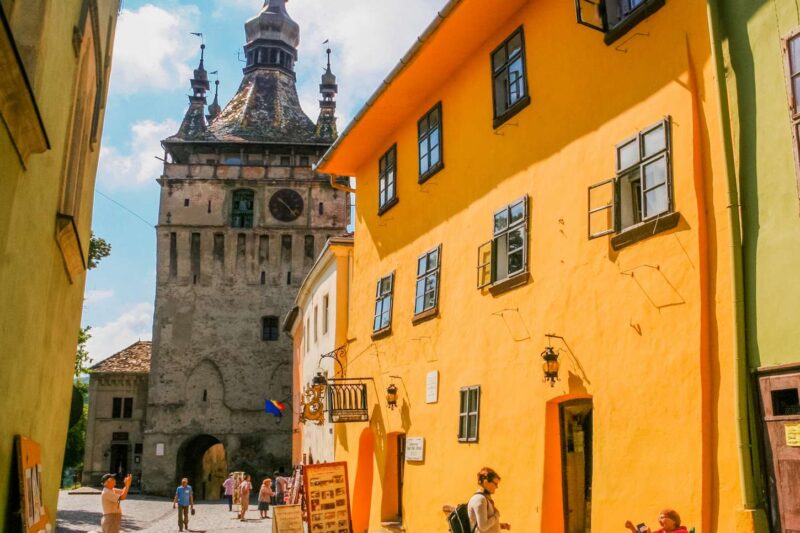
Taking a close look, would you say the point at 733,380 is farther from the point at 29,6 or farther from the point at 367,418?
the point at 367,418

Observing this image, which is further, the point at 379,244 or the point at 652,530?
the point at 379,244

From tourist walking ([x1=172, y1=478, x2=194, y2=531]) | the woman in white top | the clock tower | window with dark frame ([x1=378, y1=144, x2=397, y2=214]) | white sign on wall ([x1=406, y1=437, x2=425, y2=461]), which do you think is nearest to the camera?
the woman in white top

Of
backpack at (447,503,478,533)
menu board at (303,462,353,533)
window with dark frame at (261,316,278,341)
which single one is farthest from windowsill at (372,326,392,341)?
window with dark frame at (261,316,278,341)

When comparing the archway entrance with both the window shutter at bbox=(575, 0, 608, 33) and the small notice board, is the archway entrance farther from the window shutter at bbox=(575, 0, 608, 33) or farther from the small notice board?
the window shutter at bbox=(575, 0, 608, 33)

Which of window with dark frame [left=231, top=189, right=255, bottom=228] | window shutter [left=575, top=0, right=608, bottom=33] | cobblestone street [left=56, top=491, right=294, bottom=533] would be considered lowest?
cobblestone street [left=56, top=491, right=294, bottom=533]

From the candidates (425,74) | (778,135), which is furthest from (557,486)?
(425,74)

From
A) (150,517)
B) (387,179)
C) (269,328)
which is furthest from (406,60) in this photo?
(269,328)

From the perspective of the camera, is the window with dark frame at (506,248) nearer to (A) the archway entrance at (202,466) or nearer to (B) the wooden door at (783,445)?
(B) the wooden door at (783,445)

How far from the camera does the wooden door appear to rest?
6656 mm

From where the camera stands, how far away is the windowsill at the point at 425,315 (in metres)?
14.0

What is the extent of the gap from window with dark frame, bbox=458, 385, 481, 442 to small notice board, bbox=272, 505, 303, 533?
3.91 m

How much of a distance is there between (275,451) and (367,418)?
32642 mm

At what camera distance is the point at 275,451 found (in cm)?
4797

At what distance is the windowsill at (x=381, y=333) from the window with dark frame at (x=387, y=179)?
2.47m
